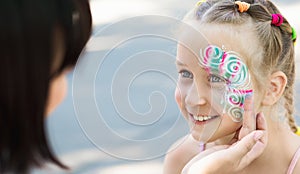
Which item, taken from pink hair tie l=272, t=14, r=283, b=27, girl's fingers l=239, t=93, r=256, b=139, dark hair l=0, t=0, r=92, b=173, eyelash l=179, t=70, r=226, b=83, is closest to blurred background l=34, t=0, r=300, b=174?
eyelash l=179, t=70, r=226, b=83

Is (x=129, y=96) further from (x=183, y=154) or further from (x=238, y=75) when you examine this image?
(x=183, y=154)

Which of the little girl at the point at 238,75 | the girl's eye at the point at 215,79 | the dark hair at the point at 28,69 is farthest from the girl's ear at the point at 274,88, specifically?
the dark hair at the point at 28,69

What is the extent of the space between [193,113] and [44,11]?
663 mm

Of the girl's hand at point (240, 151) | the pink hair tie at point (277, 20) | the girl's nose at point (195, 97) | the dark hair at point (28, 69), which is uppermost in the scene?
the dark hair at point (28, 69)

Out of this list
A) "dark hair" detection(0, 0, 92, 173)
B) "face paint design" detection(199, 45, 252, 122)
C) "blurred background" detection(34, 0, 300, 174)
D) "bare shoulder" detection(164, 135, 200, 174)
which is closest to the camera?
"dark hair" detection(0, 0, 92, 173)

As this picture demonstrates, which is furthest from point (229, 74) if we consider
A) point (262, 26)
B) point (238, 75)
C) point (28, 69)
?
point (28, 69)

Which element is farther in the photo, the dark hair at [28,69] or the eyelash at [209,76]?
the eyelash at [209,76]

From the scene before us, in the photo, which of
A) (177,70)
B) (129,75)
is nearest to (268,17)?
(177,70)

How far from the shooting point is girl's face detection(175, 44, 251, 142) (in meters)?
1.28

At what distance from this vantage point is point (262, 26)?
53.0 inches

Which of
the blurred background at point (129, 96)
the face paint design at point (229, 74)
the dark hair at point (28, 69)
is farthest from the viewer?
the face paint design at point (229, 74)

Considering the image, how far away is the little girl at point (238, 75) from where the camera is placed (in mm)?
1285

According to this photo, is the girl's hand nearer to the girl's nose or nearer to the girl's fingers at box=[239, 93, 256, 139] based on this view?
the girl's fingers at box=[239, 93, 256, 139]

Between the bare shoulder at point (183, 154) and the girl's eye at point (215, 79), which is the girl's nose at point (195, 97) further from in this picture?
A: the bare shoulder at point (183, 154)
